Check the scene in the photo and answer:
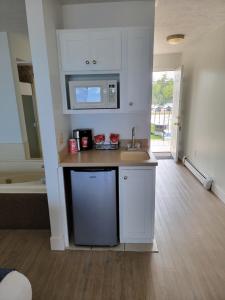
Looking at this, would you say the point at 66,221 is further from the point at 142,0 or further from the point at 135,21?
the point at 142,0

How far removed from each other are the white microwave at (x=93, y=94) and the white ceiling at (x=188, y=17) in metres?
1.09

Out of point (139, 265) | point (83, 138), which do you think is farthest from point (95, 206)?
point (83, 138)

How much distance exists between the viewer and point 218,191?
319 cm

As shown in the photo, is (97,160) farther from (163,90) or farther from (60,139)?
(163,90)

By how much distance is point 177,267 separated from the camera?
6.34ft

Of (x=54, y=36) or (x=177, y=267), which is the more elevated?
(x=54, y=36)

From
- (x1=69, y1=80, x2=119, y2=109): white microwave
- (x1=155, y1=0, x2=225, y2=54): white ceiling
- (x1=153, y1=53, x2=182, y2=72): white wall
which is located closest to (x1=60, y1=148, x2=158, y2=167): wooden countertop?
(x1=69, y1=80, x2=119, y2=109): white microwave

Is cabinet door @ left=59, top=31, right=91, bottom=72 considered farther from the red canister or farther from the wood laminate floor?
the wood laminate floor

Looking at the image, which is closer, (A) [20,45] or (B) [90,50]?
(B) [90,50]

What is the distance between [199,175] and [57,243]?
2803mm

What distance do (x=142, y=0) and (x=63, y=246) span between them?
276 centimetres

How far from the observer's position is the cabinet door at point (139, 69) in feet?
6.57

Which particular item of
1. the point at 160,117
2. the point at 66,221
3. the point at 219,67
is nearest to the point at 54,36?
the point at 66,221

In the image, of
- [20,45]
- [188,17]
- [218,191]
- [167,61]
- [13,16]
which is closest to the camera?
[13,16]
